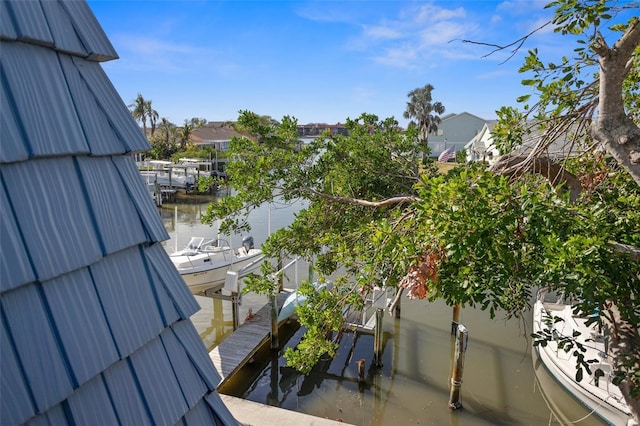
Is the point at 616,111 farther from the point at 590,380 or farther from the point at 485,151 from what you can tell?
the point at 590,380

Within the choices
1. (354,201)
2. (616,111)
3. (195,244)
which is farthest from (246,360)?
(616,111)

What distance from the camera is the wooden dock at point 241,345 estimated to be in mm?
8495

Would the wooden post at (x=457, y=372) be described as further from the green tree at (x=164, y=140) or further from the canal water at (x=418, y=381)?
the green tree at (x=164, y=140)

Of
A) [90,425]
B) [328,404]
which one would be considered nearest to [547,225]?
[90,425]

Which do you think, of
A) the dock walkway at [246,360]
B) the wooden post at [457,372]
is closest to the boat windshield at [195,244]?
the dock walkway at [246,360]

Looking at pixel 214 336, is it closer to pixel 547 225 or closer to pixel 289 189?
pixel 289 189

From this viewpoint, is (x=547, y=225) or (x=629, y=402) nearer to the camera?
(x=547, y=225)

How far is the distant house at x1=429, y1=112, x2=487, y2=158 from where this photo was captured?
1804 inches

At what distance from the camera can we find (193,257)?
38.6 ft

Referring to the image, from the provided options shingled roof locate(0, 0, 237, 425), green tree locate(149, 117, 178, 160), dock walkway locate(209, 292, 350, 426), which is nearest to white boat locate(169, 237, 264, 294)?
dock walkway locate(209, 292, 350, 426)

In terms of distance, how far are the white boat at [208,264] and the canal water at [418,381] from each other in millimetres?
1242

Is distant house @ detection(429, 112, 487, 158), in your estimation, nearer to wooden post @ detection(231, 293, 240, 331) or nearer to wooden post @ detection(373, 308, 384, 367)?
wooden post @ detection(231, 293, 240, 331)

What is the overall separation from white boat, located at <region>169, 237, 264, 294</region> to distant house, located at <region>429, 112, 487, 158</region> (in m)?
37.1

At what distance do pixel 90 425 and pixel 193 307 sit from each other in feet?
1.79
